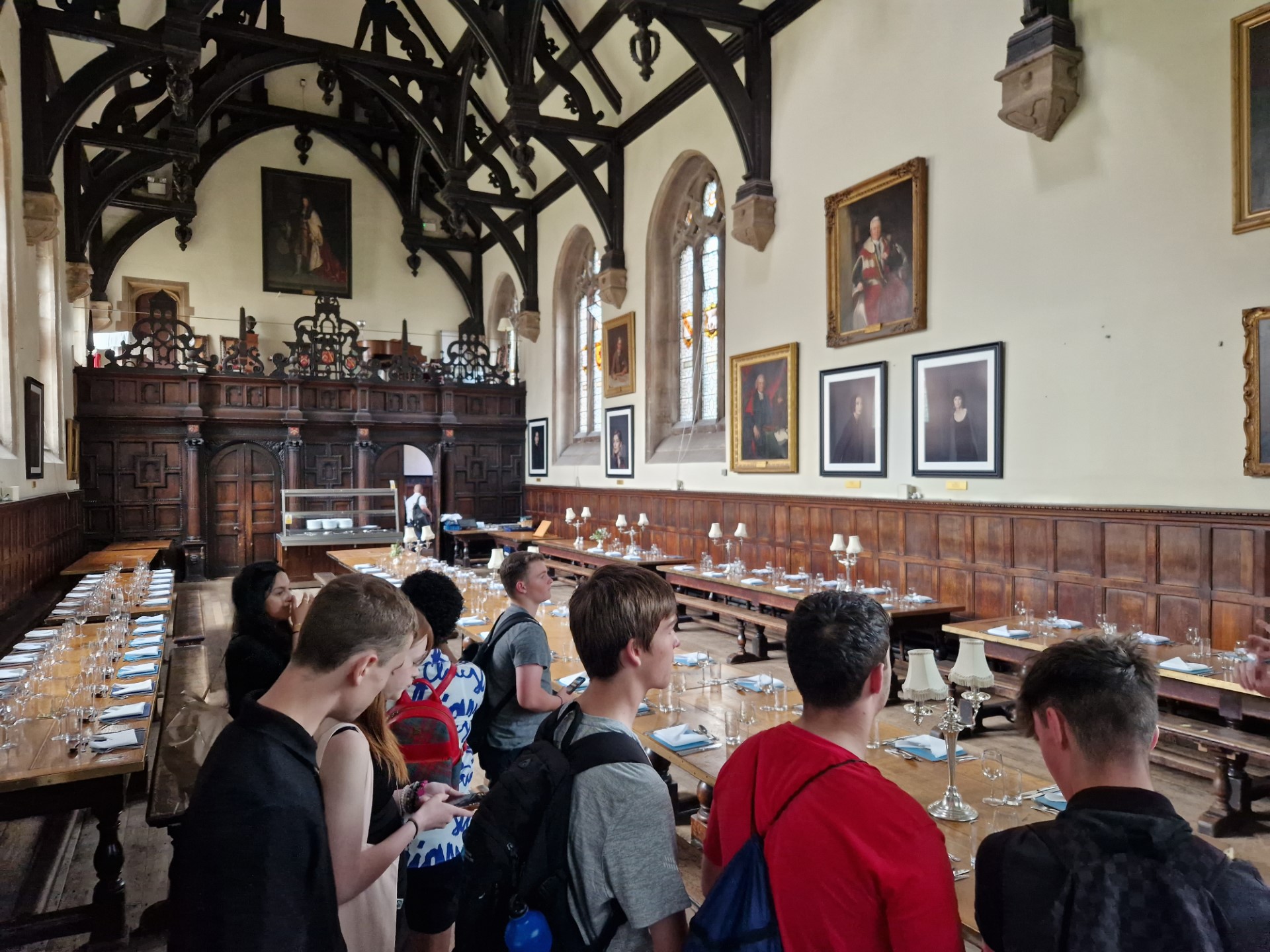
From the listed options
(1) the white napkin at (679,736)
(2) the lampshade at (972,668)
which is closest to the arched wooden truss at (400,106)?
(1) the white napkin at (679,736)

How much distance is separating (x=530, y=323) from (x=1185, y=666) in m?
13.5

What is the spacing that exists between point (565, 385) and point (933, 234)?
9177 mm

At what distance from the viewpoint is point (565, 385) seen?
51.0 feet

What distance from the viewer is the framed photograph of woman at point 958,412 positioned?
6746mm

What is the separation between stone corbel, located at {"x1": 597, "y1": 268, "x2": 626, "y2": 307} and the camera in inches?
505

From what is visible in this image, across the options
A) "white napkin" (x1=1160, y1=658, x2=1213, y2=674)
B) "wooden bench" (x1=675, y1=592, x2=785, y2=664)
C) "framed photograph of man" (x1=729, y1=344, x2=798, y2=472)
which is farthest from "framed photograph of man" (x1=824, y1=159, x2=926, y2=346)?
"white napkin" (x1=1160, y1=658, x2=1213, y2=674)

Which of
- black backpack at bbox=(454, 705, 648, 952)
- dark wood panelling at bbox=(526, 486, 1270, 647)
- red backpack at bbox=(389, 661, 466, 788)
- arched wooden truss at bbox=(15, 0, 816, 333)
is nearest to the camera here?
black backpack at bbox=(454, 705, 648, 952)

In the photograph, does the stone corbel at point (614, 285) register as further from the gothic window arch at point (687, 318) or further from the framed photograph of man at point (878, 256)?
the framed photograph of man at point (878, 256)

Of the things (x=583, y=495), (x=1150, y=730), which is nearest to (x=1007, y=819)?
(x=1150, y=730)

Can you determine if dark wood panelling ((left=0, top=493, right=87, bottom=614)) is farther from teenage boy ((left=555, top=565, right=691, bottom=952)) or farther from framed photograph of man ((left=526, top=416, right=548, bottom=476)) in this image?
framed photograph of man ((left=526, top=416, right=548, bottom=476))

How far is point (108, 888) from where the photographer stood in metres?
3.24

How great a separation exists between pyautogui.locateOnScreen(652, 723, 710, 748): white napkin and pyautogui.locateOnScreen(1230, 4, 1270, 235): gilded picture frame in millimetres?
4884

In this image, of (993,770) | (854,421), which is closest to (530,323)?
(854,421)

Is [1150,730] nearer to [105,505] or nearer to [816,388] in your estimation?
[816,388]
